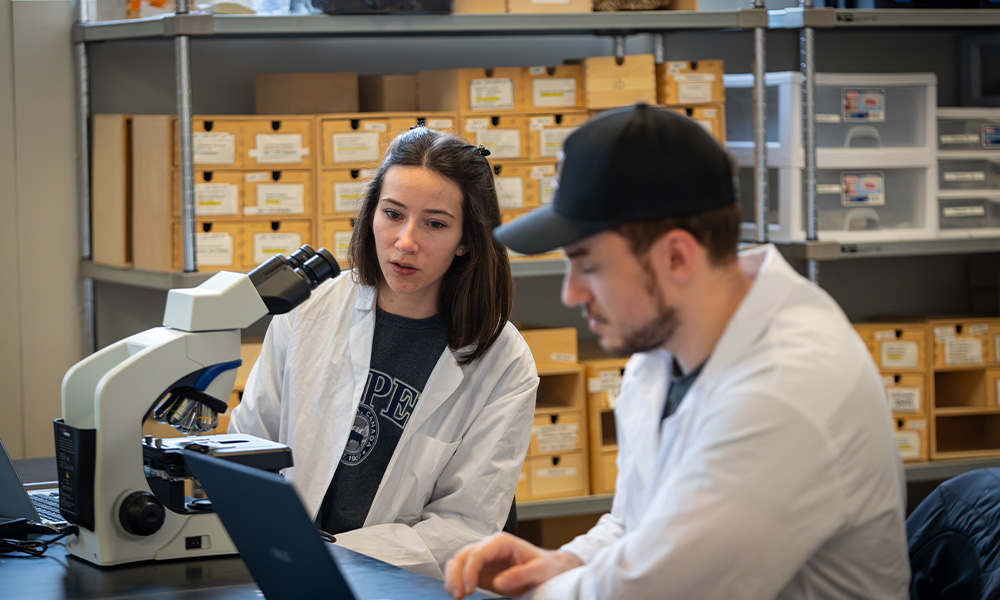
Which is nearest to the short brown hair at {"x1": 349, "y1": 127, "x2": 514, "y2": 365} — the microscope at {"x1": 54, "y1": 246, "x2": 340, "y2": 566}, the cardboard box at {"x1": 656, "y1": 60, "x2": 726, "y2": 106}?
the microscope at {"x1": 54, "y1": 246, "x2": 340, "y2": 566}

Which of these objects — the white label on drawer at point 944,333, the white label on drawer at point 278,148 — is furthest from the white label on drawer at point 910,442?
the white label on drawer at point 278,148

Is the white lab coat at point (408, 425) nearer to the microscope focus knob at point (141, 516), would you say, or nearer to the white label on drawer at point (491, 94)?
the microscope focus knob at point (141, 516)

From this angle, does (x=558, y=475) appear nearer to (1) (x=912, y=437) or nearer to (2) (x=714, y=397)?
(1) (x=912, y=437)

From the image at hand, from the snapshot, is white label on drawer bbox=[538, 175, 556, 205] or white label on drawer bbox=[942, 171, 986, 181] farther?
white label on drawer bbox=[942, 171, 986, 181]

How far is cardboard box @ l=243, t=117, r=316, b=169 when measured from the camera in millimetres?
2666

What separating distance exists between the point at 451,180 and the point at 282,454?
1.89ft

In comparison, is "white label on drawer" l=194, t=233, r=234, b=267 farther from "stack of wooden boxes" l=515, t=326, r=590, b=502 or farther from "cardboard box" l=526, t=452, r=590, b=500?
"cardboard box" l=526, t=452, r=590, b=500

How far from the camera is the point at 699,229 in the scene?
1081mm

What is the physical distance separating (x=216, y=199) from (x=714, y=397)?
1.89 meters

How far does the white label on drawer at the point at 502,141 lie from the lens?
110 inches

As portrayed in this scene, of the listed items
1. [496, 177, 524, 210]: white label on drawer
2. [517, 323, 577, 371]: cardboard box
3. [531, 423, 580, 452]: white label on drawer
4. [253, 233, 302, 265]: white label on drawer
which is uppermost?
[496, 177, 524, 210]: white label on drawer

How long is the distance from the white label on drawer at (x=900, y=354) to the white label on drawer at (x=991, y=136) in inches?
26.8

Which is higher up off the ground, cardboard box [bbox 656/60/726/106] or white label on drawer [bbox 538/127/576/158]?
cardboard box [bbox 656/60/726/106]

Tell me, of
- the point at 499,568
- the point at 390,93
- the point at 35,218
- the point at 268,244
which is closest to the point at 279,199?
the point at 268,244
